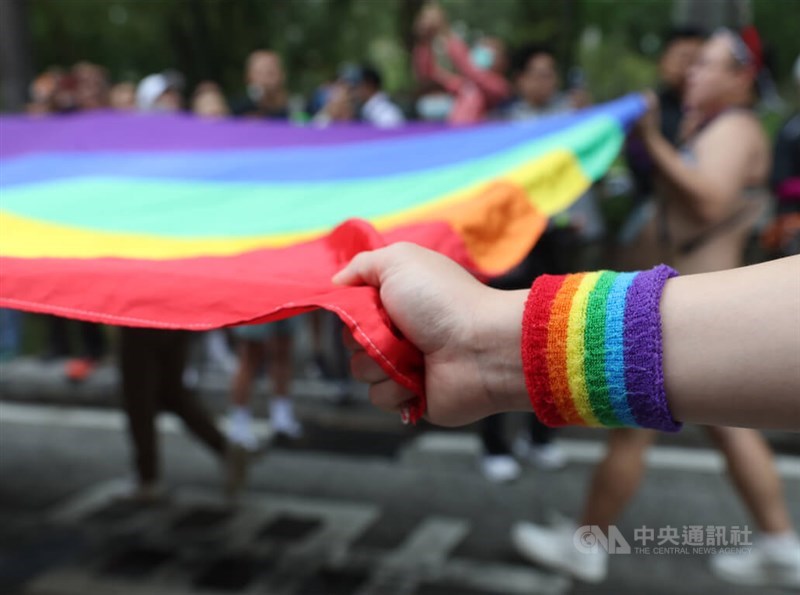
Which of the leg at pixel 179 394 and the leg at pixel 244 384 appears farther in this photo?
the leg at pixel 244 384

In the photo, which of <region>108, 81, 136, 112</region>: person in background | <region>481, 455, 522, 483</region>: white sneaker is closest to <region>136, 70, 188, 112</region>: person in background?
<region>108, 81, 136, 112</region>: person in background

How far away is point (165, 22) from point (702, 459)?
993 cm

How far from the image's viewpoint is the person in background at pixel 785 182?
3.86m

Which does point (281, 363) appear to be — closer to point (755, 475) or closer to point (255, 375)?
point (255, 375)

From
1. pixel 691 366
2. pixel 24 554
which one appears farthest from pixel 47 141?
pixel 691 366

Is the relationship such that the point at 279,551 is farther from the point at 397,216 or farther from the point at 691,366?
the point at 691,366

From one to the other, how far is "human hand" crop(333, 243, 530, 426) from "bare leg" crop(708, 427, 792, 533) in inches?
74.7

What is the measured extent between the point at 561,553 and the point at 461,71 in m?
3.11

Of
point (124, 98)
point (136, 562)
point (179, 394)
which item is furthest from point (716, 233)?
point (124, 98)

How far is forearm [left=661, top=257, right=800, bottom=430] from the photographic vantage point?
2.93 feet

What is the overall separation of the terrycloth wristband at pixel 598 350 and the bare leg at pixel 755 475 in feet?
6.28

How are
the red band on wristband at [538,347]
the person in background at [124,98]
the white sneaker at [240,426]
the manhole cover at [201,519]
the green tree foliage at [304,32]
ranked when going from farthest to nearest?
1. the green tree foliage at [304,32]
2. the person in background at [124,98]
3. the white sneaker at [240,426]
4. the manhole cover at [201,519]
5. the red band on wristband at [538,347]

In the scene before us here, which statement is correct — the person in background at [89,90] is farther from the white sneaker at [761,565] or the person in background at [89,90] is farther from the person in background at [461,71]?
the white sneaker at [761,565]

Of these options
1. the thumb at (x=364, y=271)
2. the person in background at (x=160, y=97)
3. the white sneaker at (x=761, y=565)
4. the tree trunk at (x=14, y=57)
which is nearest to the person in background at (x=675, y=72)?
the white sneaker at (x=761, y=565)
